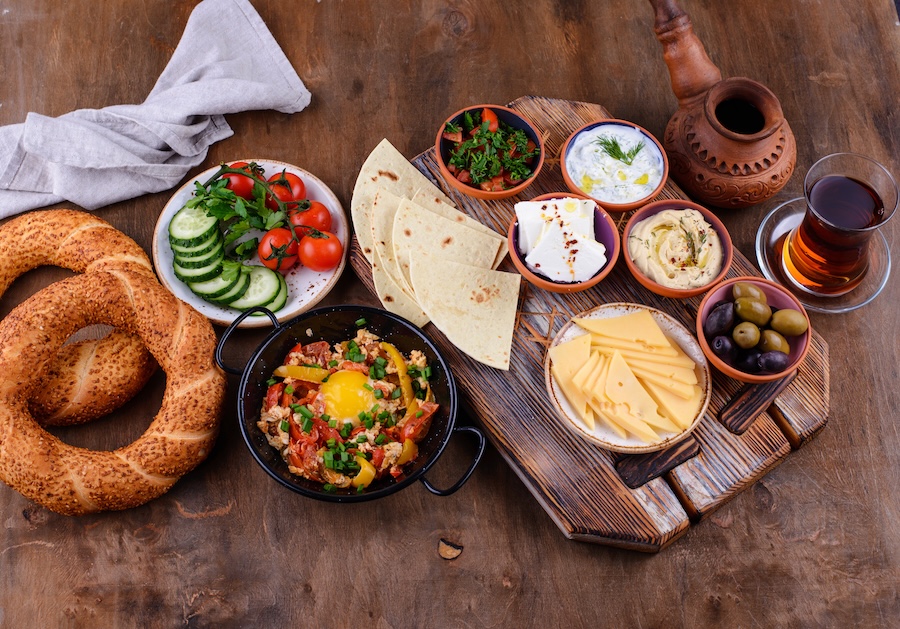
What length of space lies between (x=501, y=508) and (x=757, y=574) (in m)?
1.27

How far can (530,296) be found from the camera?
13.0 ft

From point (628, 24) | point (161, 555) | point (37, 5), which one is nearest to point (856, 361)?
point (628, 24)

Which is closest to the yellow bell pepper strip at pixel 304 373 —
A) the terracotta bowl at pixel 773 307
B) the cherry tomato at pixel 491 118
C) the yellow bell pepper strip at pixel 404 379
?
the yellow bell pepper strip at pixel 404 379

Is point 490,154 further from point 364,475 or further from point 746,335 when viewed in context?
point 364,475

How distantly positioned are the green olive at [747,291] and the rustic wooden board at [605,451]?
0.92ft

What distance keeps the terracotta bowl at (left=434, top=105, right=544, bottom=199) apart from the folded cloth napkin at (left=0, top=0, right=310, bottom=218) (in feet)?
3.39

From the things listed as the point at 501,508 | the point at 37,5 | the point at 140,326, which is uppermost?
the point at 37,5

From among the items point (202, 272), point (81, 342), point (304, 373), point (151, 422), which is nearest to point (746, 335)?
point (304, 373)

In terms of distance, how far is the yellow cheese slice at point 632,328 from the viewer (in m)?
3.61

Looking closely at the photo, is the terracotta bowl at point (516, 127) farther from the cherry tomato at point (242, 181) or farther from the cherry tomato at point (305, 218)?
the cherry tomato at point (242, 181)

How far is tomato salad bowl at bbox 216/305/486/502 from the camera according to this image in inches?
135

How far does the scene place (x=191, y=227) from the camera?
3984 millimetres

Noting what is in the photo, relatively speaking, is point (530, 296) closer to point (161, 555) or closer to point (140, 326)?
point (140, 326)

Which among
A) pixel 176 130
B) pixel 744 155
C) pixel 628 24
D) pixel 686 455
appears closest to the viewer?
pixel 686 455
